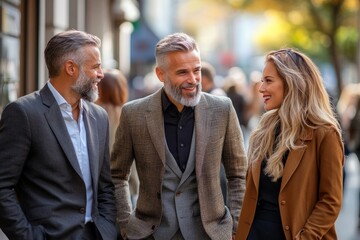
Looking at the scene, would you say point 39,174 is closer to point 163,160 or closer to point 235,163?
point 163,160

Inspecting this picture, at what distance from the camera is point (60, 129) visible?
14.3 ft

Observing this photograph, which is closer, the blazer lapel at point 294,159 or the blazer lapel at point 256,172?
the blazer lapel at point 294,159

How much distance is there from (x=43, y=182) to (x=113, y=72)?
3.30 metres

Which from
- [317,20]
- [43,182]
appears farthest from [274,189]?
[317,20]

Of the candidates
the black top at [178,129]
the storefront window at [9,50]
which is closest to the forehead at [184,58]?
the black top at [178,129]

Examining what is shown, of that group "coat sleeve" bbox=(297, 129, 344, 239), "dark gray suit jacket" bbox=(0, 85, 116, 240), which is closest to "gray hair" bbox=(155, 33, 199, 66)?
"dark gray suit jacket" bbox=(0, 85, 116, 240)

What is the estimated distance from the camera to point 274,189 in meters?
4.56

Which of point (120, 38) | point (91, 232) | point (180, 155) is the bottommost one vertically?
point (91, 232)

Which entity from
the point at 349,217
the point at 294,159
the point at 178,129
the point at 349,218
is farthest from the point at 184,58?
the point at 349,217

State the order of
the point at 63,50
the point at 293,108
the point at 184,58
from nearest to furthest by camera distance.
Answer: the point at 63,50, the point at 293,108, the point at 184,58

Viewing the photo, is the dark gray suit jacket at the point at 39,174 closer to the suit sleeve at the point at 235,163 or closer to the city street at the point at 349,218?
the suit sleeve at the point at 235,163

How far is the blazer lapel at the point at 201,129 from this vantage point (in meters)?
4.80

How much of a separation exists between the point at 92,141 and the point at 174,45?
78 centimetres

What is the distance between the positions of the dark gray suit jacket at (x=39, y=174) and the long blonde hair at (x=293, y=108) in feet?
3.30
